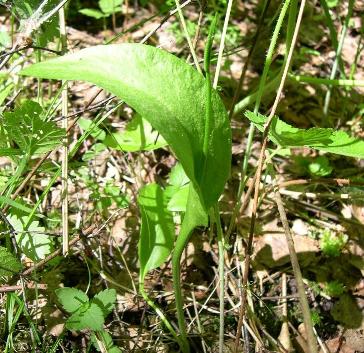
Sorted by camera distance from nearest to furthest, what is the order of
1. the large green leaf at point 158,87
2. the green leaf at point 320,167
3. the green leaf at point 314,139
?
1. the large green leaf at point 158,87
2. the green leaf at point 314,139
3. the green leaf at point 320,167

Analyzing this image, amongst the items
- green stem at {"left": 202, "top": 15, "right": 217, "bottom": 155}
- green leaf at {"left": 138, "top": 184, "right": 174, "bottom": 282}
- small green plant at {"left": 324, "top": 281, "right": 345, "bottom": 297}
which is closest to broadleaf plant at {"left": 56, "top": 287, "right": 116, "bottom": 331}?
green leaf at {"left": 138, "top": 184, "right": 174, "bottom": 282}

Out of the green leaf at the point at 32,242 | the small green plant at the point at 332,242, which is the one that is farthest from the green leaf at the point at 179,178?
the small green plant at the point at 332,242

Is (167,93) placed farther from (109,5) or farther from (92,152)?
(109,5)

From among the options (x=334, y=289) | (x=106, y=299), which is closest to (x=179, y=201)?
(x=106, y=299)

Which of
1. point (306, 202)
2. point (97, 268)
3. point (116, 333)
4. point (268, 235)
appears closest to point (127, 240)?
Result: point (97, 268)

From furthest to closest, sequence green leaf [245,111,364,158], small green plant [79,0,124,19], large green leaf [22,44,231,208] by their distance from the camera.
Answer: small green plant [79,0,124,19], green leaf [245,111,364,158], large green leaf [22,44,231,208]

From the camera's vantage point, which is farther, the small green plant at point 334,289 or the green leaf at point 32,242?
the small green plant at point 334,289

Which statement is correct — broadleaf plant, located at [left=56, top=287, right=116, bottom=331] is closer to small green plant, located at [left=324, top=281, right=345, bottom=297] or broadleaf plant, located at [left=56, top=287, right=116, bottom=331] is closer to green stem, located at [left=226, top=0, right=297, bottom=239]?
green stem, located at [left=226, top=0, right=297, bottom=239]

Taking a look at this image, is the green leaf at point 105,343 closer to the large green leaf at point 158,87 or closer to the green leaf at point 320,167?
the large green leaf at point 158,87
